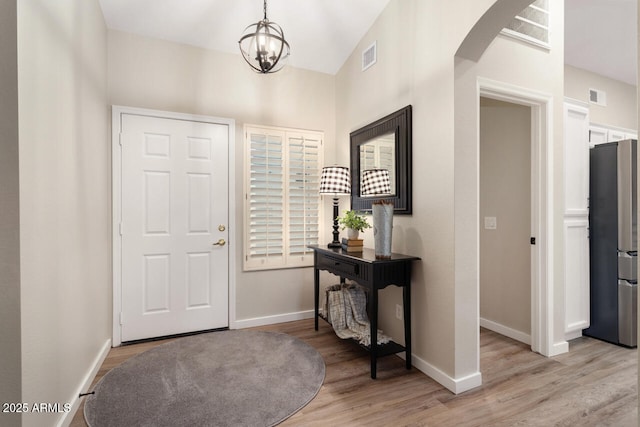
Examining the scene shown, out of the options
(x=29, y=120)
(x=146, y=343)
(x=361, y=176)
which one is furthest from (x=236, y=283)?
(x=29, y=120)

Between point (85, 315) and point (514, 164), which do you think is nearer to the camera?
point (85, 315)

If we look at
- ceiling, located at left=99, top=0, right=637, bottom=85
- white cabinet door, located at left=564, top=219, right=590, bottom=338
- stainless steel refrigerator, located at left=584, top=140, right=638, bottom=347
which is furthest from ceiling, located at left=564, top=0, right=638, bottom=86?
white cabinet door, located at left=564, top=219, right=590, bottom=338

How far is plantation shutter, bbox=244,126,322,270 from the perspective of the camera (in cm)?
338

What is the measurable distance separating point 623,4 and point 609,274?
2.50 meters

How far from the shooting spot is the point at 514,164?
3.03 metres

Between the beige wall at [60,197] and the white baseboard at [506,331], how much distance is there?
3.53m

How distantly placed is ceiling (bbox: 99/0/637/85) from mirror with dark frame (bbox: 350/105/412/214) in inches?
40.5

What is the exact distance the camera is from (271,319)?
346 centimetres

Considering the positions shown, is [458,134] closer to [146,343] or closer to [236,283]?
[236,283]

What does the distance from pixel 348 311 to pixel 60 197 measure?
2307 millimetres

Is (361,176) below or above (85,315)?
above

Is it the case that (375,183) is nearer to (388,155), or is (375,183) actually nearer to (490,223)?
(388,155)

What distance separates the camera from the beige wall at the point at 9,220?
51.4 inches

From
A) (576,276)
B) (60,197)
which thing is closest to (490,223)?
(576,276)
